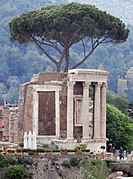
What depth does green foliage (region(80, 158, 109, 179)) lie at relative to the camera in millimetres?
70500

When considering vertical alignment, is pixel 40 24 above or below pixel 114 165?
above

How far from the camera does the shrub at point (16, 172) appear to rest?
66812 mm

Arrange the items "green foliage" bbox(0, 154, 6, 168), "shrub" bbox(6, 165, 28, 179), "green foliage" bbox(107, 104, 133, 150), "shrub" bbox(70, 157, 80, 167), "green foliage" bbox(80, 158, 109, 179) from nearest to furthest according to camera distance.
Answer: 1. "shrub" bbox(6, 165, 28, 179)
2. "green foliage" bbox(0, 154, 6, 168)
3. "green foliage" bbox(80, 158, 109, 179)
4. "shrub" bbox(70, 157, 80, 167)
5. "green foliage" bbox(107, 104, 133, 150)

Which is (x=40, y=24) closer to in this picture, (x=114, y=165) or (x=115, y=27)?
(x=115, y=27)

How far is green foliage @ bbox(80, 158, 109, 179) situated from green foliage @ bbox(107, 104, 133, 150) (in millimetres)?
17754

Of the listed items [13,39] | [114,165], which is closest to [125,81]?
[13,39]

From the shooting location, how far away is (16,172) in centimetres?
6706

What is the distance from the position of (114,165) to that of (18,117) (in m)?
11.0

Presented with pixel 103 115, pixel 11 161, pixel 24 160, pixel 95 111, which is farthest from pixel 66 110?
pixel 11 161

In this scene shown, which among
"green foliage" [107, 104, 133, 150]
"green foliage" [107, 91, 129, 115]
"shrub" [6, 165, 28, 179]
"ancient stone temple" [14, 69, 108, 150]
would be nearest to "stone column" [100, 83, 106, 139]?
"ancient stone temple" [14, 69, 108, 150]

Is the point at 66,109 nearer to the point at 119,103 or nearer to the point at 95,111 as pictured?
the point at 95,111

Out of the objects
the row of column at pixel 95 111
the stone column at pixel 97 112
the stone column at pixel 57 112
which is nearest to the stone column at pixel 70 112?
the row of column at pixel 95 111

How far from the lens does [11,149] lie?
70.2 m

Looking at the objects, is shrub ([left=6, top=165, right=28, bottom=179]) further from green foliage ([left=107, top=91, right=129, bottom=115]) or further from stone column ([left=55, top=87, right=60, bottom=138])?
green foliage ([left=107, top=91, right=129, bottom=115])
